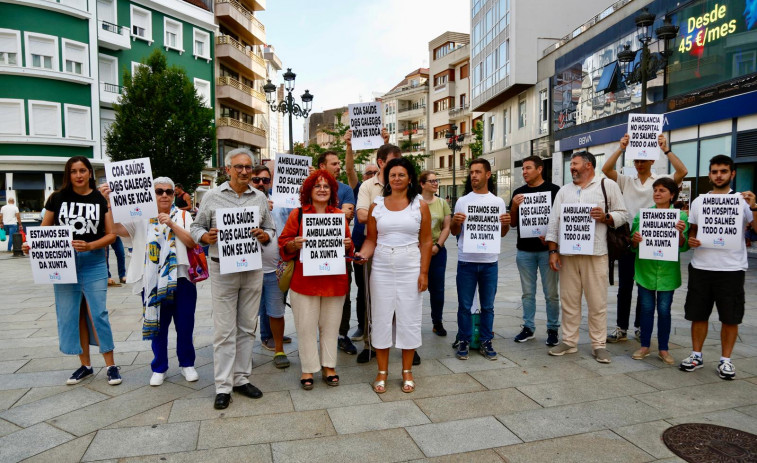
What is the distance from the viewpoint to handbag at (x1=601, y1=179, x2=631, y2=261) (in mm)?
5559

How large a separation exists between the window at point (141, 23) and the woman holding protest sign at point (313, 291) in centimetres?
3251

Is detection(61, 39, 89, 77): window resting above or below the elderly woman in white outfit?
above

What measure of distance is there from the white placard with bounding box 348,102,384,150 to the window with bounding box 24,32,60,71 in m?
27.6

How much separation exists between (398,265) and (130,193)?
2576 mm

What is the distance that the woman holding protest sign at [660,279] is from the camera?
5441 millimetres

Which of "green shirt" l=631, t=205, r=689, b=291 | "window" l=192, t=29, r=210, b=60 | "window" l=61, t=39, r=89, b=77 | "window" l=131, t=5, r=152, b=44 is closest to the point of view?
"green shirt" l=631, t=205, r=689, b=291

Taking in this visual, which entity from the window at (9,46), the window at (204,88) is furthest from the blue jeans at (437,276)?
the window at (204,88)

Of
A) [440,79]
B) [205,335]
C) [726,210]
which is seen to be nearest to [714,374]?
[726,210]

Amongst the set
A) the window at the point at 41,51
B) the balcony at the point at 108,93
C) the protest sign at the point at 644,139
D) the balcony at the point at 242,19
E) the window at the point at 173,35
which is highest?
the balcony at the point at 242,19

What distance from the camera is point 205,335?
6.87 meters

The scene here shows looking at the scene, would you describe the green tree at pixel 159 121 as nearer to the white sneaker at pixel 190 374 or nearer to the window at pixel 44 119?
the window at pixel 44 119

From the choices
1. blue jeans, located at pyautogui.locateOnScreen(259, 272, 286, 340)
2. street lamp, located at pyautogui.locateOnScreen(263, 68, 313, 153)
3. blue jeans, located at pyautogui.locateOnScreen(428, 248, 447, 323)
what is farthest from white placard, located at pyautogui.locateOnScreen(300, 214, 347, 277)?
street lamp, located at pyautogui.locateOnScreen(263, 68, 313, 153)

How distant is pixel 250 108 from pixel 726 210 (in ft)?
137

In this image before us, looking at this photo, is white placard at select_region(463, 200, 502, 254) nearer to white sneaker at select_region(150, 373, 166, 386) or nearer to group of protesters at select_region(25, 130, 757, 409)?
group of protesters at select_region(25, 130, 757, 409)
